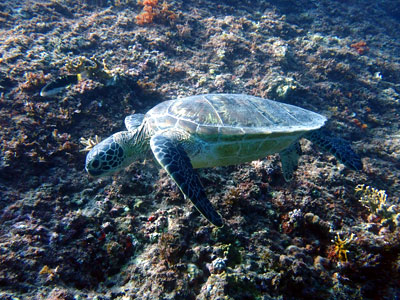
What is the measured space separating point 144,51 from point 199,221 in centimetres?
538

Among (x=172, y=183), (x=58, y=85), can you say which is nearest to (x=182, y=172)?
(x=172, y=183)

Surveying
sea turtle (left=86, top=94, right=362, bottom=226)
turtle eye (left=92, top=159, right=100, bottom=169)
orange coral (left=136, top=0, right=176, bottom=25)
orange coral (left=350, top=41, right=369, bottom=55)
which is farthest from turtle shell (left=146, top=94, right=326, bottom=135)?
orange coral (left=350, top=41, right=369, bottom=55)

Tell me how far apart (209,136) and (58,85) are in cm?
363

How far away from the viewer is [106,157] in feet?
10.2

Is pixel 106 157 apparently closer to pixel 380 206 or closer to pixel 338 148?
pixel 338 148

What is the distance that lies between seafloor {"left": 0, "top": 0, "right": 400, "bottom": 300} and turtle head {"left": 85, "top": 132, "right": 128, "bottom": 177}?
323mm

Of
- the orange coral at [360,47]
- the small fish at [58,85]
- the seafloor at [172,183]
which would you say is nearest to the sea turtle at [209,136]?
the seafloor at [172,183]

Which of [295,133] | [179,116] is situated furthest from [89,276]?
[295,133]

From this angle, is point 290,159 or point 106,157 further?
point 290,159

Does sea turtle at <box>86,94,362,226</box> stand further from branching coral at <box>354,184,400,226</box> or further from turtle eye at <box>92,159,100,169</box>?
branching coral at <box>354,184,400,226</box>

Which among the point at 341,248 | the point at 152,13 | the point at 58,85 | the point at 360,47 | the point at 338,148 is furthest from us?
the point at 360,47

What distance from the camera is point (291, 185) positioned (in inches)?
136

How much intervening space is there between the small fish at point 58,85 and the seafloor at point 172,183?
0.18 meters

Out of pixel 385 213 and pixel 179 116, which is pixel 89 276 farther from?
pixel 385 213
